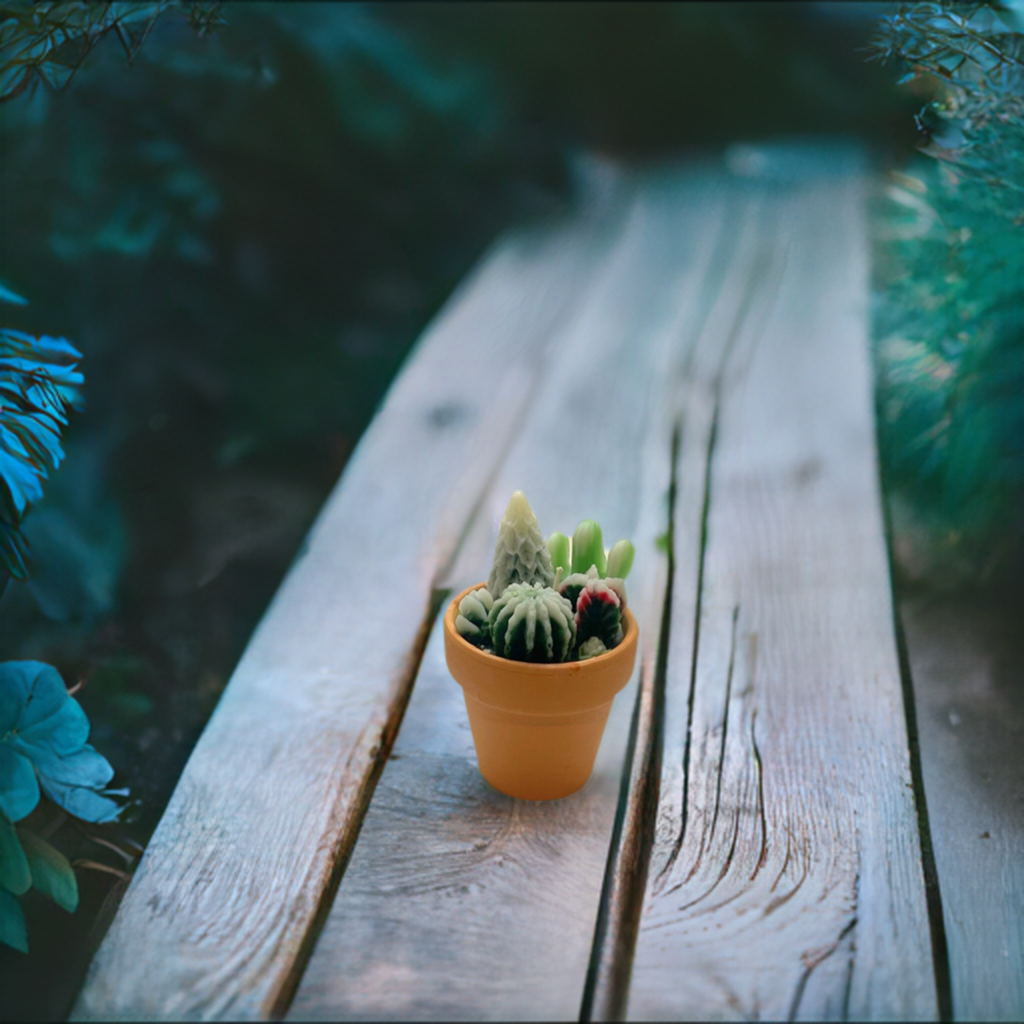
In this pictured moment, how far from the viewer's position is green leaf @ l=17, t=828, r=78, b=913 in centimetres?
78

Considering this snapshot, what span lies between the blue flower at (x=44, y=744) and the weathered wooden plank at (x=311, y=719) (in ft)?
0.34

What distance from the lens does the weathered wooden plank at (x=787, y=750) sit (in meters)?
0.73

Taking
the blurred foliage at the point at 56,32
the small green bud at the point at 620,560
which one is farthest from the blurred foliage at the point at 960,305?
the blurred foliage at the point at 56,32

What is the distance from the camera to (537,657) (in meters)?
0.83

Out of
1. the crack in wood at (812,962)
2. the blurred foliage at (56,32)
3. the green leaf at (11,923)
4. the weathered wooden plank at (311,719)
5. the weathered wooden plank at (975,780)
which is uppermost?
the blurred foliage at (56,32)

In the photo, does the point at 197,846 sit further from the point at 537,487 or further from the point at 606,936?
the point at 537,487

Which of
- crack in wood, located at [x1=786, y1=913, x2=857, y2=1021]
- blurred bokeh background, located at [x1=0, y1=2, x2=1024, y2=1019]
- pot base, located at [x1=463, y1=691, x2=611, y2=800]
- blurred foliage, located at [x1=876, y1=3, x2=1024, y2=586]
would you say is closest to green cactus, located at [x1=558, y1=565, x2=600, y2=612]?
pot base, located at [x1=463, y1=691, x2=611, y2=800]

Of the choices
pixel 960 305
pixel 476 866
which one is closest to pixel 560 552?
pixel 476 866

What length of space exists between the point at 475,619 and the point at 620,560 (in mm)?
162

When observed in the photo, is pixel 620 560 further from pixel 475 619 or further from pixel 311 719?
pixel 311 719

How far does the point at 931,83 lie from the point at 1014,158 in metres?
0.15

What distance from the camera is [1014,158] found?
1101 mm

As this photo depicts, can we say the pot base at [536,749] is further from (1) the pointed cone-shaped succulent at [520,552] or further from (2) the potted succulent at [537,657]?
(1) the pointed cone-shaped succulent at [520,552]

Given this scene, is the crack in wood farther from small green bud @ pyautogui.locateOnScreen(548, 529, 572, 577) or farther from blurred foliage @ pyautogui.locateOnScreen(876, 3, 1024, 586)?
blurred foliage @ pyautogui.locateOnScreen(876, 3, 1024, 586)
